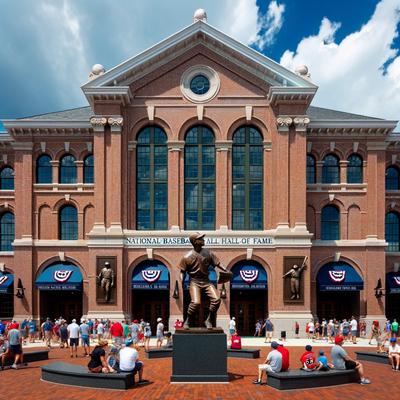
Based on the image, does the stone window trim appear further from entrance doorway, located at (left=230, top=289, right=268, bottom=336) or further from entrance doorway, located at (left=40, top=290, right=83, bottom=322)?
entrance doorway, located at (left=40, top=290, right=83, bottom=322)

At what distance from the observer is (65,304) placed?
39281 mm

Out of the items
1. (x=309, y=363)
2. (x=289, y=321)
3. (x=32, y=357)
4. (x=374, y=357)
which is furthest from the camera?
(x=289, y=321)

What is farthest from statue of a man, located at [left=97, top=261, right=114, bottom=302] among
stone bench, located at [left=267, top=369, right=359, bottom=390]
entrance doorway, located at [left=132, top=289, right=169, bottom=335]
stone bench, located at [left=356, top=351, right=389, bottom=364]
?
stone bench, located at [left=267, top=369, right=359, bottom=390]

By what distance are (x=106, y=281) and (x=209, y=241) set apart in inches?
287

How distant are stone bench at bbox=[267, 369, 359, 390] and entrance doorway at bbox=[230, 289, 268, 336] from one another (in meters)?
21.3

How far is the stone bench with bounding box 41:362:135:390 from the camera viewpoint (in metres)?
15.4

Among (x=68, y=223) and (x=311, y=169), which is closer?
(x=68, y=223)

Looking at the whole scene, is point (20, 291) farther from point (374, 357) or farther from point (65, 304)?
point (374, 357)

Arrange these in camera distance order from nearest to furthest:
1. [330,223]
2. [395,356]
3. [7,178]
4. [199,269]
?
[199,269], [395,356], [330,223], [7,178]

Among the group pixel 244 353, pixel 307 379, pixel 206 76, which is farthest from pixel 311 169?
pixel 307 379

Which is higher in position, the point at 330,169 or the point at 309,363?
the point at 330,169

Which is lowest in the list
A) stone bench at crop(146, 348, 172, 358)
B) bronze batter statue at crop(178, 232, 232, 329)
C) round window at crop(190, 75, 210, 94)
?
stone bench at crop(146, 348, 172, 358)

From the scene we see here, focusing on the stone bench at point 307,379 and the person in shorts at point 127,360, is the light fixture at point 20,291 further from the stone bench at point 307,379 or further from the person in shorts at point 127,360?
the stone bench at point 307,379

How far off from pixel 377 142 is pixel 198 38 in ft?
48.5
